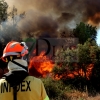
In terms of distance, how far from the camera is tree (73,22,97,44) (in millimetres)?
52375

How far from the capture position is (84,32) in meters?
53.2

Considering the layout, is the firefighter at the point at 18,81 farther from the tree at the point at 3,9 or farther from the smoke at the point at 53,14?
the smoke at the point at 53,14

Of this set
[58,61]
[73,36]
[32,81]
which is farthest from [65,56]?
[32,81]

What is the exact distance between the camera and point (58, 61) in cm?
3691

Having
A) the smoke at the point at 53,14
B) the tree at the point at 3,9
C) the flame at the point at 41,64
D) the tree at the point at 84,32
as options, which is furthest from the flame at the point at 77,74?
the smoke at the point at 53,14

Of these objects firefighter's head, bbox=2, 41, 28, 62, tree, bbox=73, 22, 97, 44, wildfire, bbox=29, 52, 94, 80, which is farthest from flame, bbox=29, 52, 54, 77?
firefighter's head, bbox=2, 41, 28, 62

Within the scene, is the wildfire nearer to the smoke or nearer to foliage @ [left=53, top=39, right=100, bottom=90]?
foliage @ [left=53, top=39, right=100, bottom=90]

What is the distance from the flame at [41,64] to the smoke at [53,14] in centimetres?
869

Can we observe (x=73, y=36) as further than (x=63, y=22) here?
No

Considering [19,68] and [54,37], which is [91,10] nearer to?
[54,37]

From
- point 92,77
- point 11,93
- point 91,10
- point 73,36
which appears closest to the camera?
point 11,93

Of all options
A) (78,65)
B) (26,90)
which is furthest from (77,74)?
(26,90)

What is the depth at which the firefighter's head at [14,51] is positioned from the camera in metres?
3.79

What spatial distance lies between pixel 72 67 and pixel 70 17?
28.6 meters
